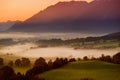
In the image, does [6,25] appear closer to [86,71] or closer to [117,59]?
[86,71]

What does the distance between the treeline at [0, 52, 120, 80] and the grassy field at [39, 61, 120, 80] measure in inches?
16.3

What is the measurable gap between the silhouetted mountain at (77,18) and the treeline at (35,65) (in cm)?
181

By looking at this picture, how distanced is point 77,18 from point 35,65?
3.80 m

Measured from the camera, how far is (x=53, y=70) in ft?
53.6

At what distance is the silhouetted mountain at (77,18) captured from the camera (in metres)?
18.5

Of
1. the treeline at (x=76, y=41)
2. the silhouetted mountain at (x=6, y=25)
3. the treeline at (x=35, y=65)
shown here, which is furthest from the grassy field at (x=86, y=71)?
the silhouetted mountain at (x=6, y=25)

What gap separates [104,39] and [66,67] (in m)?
2.80

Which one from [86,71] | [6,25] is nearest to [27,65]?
[6,25]

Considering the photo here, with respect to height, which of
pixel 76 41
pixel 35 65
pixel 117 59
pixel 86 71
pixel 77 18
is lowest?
pixel 86 71

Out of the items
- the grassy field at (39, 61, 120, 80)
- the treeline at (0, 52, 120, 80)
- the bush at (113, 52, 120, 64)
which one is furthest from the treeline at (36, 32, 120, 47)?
the grassy field at (39, 61, 120, 80)

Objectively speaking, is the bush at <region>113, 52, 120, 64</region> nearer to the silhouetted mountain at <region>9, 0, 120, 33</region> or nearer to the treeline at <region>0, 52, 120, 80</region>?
the treeline at <region>0, 52, 120, 80</region>

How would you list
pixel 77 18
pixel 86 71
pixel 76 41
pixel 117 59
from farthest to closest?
1. pixel 77 18
2. pixel 76 41
3. pixel 117 59
4. pixel 86 71

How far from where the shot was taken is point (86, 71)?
53.1 ft

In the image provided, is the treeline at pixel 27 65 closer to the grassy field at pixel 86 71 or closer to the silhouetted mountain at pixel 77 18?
the grassy field at pixel 86 71
